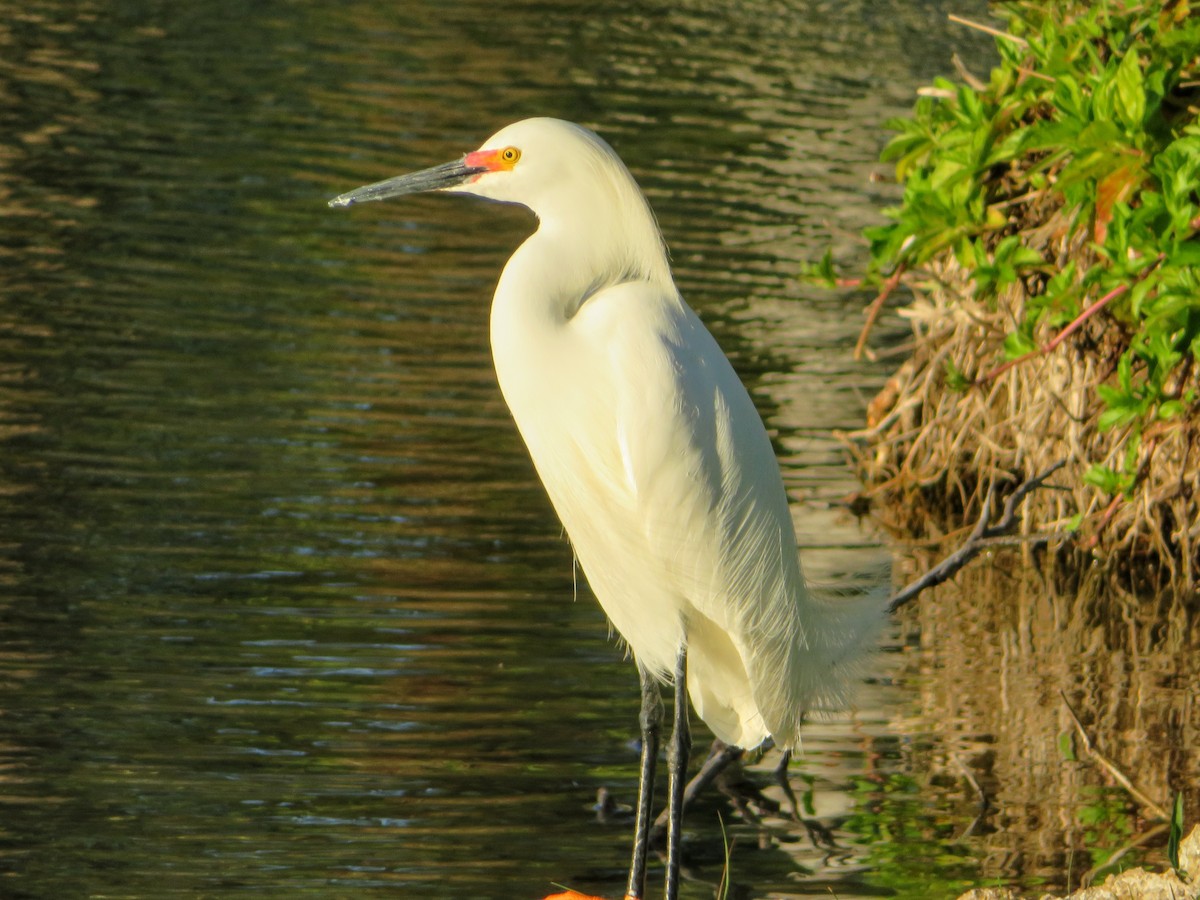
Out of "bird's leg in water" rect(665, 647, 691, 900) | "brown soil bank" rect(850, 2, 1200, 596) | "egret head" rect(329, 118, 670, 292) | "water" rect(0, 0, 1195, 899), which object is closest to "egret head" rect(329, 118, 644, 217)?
"egret head" rect(329, 118, 670, 292)

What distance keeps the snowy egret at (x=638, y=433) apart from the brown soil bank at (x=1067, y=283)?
1.94 metres

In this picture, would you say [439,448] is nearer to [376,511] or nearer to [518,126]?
[376,511]

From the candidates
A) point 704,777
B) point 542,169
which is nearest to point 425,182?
point 542,169

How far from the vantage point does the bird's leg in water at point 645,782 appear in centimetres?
410

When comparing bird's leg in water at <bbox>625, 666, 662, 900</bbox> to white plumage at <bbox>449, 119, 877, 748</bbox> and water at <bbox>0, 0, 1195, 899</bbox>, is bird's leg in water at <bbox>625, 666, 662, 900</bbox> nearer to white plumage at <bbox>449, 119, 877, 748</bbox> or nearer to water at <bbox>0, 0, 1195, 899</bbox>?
white plumage at <bbox>449, 119, 877, 748</bbox>

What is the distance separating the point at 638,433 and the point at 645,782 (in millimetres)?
809

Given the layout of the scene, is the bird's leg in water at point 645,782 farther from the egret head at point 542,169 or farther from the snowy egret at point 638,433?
the egret head at point 542,169

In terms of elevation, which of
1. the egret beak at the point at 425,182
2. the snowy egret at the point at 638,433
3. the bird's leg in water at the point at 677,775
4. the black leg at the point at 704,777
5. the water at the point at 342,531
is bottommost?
the water at the point at 342,531

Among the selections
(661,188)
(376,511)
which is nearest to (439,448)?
(376,511)

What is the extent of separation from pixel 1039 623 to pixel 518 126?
322 centimetres

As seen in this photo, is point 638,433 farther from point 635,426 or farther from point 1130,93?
point 1130,93

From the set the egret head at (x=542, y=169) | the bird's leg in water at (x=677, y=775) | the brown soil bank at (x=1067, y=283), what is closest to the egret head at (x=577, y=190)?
the egret head at (x=542, y=169)

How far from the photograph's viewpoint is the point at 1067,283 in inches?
244

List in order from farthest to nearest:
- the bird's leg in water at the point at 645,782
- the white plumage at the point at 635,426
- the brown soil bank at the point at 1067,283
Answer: the brown soil bank at the point at 1067,283 < the bird's leg in water at the point at 645,782 < the white plumage at the point at 635,426
